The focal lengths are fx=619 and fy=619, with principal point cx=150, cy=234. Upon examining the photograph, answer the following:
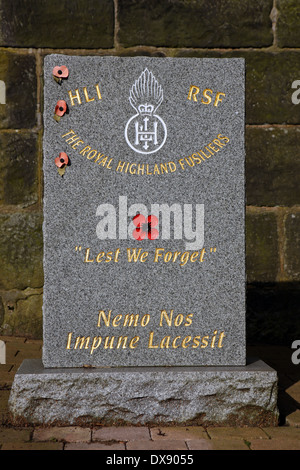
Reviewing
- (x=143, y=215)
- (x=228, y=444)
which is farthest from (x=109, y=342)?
(x=228, y=444)

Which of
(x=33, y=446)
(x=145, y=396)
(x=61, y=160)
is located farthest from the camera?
(x=61, y=160)

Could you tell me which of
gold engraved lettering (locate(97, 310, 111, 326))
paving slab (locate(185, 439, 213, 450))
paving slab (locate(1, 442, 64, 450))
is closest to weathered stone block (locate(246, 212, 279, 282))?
gold engraved lettering (locate(97, 310, 111, 326))

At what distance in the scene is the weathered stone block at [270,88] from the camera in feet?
15.8

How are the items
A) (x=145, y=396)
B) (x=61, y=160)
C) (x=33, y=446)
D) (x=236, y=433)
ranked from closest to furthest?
(x=33, y=446)
(x=236, y=433)
(x=145, y=396)
(x=61, y=160)

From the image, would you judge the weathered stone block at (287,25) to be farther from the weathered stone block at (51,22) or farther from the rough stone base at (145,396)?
the rough stone base at (145,396)

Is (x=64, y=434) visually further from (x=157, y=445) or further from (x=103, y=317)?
(x=103, y=317)

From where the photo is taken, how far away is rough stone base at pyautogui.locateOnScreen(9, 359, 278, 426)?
300cm

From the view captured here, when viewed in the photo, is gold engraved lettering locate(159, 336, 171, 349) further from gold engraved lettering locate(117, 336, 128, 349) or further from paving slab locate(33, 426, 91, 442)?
paving slab locate(33, 426, 91, 442)

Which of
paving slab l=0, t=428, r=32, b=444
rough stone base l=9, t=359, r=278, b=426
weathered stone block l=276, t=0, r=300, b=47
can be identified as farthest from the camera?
weathered stone block l=276, t=0, r=300, b=47

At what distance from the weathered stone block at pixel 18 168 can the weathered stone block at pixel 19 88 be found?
0.11m

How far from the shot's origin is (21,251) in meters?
4.73

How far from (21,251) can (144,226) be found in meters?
1.82

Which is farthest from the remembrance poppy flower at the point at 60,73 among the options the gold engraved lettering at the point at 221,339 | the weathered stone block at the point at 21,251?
the weathered stone block at the point at 21,251
